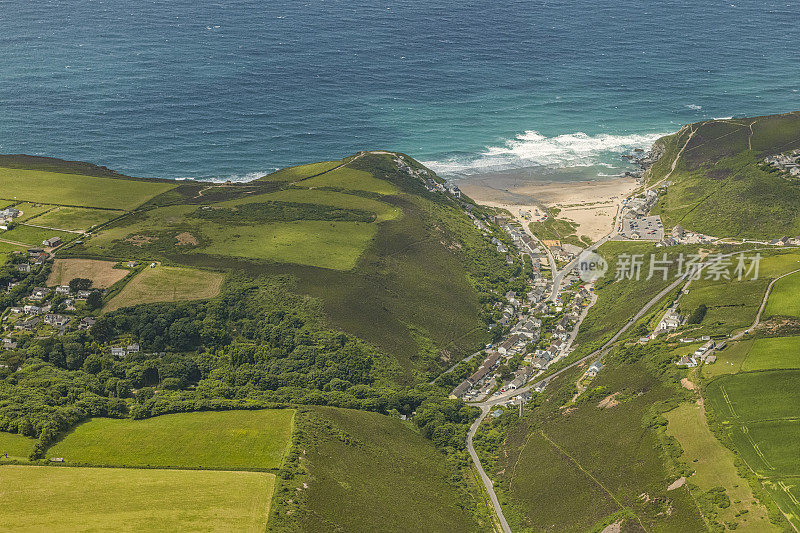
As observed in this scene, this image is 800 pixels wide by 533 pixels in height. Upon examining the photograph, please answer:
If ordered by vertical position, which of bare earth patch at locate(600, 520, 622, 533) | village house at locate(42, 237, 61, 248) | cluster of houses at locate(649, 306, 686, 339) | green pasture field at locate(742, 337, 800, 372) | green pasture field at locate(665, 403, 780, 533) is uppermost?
village house at locate(42, 237, 61, 248)

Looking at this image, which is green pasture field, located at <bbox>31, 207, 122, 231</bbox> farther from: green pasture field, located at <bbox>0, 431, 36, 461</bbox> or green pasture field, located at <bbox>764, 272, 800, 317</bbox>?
green pasture field, located at <bbox>764, 272, 800, 317</bbox>

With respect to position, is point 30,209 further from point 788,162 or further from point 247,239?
point 788,162

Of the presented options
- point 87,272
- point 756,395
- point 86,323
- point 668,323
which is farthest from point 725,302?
point 87,272

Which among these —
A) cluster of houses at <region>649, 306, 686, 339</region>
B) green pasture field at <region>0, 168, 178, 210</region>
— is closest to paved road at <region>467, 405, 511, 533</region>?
cluster of houses at <region>649, 306, 686, 339</region>

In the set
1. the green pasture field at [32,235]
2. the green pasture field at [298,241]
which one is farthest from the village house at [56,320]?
the green pasture field at [298,241]

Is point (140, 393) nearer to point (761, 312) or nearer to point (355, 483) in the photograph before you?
point (355, 483)

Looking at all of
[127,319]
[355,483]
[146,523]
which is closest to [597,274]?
[355,483]

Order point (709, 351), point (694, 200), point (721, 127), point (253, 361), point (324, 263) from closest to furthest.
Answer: point (709, 351) → point (253, 361) → point (324, 263) → point (694, 200) → point (721, 127)
